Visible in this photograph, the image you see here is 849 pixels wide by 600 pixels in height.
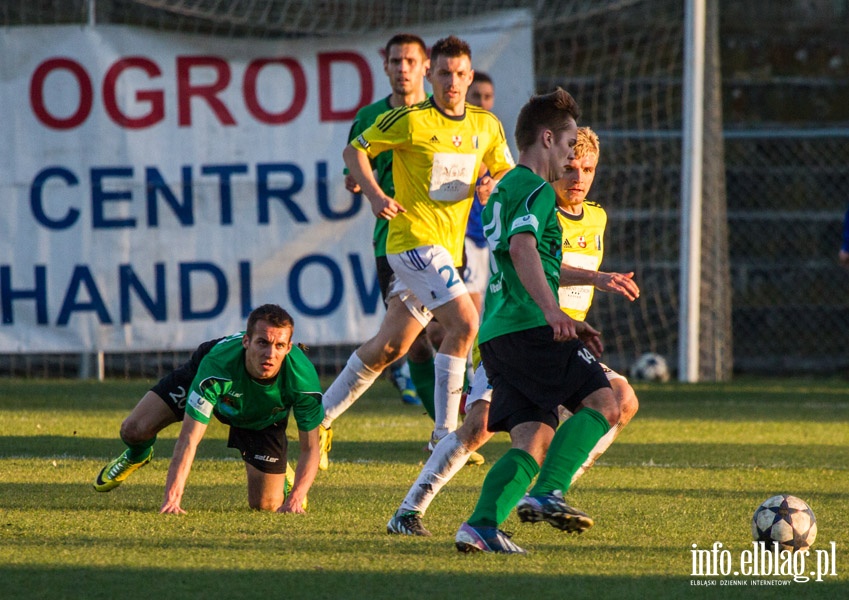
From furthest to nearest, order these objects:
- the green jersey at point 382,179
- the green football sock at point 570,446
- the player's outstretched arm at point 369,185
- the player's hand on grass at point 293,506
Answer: the green jersey at point 382,179 < the player's outstretched arm at point 369,185 < the player's hand on grass at point 293,506 < the green football sock at point 570,446

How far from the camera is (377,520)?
4.59 m

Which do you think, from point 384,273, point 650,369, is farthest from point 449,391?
point 650,369

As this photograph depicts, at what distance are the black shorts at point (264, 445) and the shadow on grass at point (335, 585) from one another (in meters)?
1.34

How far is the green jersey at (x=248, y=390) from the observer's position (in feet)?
15.8

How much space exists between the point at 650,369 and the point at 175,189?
4076 millimetres

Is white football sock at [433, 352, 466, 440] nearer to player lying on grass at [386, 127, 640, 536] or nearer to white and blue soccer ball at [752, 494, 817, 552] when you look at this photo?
player lying on grass at [386, 127, 640, 536]

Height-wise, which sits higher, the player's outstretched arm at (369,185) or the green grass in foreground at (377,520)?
the player's outstretched arm at (369,185)

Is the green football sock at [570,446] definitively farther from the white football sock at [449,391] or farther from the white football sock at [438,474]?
the white football sock at [449,391]

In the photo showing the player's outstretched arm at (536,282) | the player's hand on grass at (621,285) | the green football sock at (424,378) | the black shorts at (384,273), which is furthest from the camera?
the green football sock at (424,378)

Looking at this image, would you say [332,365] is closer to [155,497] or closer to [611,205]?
[611,205]

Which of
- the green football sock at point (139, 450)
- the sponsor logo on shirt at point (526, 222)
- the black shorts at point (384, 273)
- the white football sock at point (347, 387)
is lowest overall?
the green football sock at point (139, 450)

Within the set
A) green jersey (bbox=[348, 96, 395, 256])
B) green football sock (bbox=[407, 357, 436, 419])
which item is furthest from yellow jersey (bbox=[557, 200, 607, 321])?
green football sock (bbox=[407, 357, 436, 419])

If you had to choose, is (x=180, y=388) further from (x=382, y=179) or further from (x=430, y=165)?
(x=382, y=179)

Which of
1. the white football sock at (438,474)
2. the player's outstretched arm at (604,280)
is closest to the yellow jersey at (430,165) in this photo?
the player's outstretched arm at (604,280)
